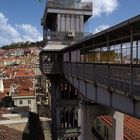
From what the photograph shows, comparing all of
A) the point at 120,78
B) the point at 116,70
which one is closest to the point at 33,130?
the point at 116,70

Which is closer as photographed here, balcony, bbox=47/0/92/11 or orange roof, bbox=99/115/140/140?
orange roof, bbox=99/115/140/140

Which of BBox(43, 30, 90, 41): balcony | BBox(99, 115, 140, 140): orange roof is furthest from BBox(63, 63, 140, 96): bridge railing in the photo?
BBox(43, 30, 90, 41): balcony

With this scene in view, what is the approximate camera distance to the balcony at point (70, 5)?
94.6ft

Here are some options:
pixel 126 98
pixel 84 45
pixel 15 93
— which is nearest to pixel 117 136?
pixel 84 45

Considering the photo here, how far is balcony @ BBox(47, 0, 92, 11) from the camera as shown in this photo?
28.8 m

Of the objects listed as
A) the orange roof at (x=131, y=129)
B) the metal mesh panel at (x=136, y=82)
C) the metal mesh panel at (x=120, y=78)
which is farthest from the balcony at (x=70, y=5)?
the metal mesh panel at (x=136, y=82)

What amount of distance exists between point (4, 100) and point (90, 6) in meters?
28.2

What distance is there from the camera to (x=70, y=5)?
95.6 feet

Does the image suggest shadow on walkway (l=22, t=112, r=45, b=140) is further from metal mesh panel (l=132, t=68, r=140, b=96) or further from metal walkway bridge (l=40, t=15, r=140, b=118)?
metal mesh panel (l=132, t=68, r=140, b=96)

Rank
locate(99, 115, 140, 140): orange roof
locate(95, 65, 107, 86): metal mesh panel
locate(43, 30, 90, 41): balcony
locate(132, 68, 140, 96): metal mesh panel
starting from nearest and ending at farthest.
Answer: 1. locate(132, 68, 140, 96): metal mesh panel
2. locate(95, 65, 107, 86): metal mesh panel
3. locate(99, 115, 140, 140): orange roof
4. locate(43, 30, 90, 41): balcony

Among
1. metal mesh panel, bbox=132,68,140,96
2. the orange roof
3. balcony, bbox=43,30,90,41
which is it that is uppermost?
balcony, bbox=43,30,90,41

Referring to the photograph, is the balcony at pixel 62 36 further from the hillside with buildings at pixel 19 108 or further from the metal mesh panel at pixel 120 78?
the metal mesh panel at pixel 120 78

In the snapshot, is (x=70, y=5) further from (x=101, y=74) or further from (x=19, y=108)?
(x=101, y=74)

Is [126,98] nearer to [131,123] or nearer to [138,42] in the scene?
[138,42]
